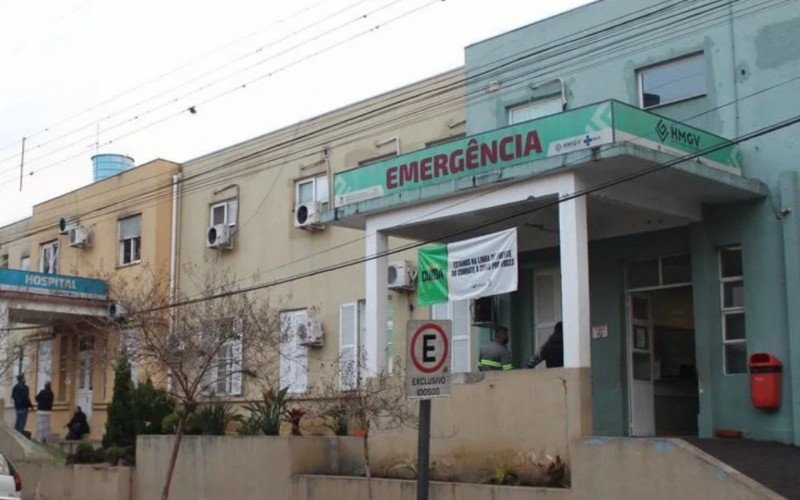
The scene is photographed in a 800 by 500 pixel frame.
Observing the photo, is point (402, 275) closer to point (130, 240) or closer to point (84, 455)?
point (84, 455)

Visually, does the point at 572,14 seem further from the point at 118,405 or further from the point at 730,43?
the point at 118,405

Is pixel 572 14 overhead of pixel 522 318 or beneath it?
overhead

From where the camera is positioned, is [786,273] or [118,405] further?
[118,405]

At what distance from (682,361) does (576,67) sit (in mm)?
5232

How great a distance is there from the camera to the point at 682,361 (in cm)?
1745

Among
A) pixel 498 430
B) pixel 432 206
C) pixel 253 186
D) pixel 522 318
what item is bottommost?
pixel 498 430

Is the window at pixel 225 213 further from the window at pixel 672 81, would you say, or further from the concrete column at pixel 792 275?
the concrete column at pixel 792 275

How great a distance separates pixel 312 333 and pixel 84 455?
5636 mm

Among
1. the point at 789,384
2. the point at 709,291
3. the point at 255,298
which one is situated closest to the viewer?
the point at 789,384

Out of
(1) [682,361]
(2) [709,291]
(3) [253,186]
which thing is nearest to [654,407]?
(1) [682,361]

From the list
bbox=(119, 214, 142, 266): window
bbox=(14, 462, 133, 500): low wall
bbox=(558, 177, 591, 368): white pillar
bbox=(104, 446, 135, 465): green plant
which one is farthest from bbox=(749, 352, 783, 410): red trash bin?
bbox=(119, 214, 142, 266): window

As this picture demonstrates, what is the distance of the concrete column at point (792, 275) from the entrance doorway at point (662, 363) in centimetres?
228

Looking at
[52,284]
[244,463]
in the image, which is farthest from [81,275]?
[244,463]

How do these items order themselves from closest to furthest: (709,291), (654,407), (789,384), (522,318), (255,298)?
(789,384), (709,291), (654,407), (522,318), (255,298)
